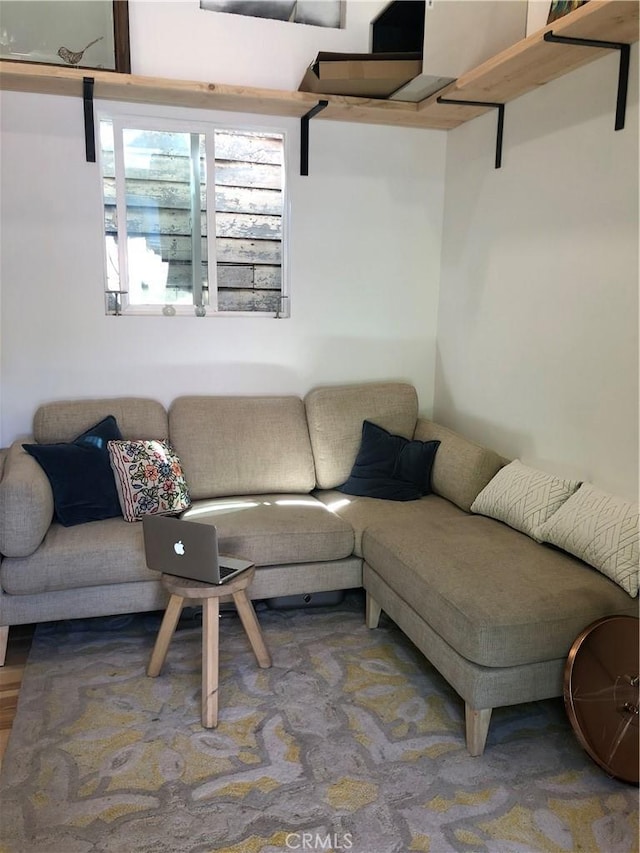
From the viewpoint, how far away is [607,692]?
185 cm

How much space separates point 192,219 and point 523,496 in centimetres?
193

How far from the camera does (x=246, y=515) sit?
269 cm

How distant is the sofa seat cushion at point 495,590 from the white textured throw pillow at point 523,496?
0.07 metres

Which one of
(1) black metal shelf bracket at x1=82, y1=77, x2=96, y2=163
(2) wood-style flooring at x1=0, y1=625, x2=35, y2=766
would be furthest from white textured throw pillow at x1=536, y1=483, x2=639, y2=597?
(1) black metal shelf bracket at x1=82, y1=77, x2=96, y2=163

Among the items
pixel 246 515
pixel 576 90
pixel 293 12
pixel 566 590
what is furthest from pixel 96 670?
pixel 293 12

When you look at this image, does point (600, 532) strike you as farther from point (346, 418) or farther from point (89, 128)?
point (89, 128)

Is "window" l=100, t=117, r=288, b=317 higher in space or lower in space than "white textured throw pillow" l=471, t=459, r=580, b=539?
higher

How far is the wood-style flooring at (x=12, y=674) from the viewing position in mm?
2049

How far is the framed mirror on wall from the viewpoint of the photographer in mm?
2727

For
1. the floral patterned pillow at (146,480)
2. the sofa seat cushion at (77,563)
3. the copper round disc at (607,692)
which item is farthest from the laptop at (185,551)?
the copper round disc at (607,692)

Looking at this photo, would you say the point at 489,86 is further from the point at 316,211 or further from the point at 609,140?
the point at 316,211

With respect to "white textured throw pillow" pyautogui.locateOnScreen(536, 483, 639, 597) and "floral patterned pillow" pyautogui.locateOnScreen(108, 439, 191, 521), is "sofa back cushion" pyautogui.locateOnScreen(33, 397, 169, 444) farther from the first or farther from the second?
"white textured throw pillow" pyautogui.locateOnScreen(536, 483, 639, 597)

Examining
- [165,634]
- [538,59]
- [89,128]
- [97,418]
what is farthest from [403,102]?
[165,634]

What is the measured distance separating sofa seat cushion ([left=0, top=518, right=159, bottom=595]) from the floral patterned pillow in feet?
0.58
